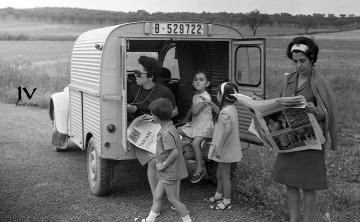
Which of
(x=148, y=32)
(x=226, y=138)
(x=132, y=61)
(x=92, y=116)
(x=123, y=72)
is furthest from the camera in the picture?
(x=132, y=61)

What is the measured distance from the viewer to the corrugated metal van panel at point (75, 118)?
749 cm

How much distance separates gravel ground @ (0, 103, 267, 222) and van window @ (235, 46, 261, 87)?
1.58 m

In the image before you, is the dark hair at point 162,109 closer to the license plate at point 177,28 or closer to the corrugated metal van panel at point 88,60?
the corrugated metal van panel at point 88,60

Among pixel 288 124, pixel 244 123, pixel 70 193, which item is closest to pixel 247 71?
pixel 244 123

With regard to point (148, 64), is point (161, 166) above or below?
below

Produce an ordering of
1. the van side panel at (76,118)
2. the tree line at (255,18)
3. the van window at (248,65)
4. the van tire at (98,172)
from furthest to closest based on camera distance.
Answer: the tree line at (255,18)
the van side panel at (76,118)
the van window at (248,65)
the van tire at (98,172)

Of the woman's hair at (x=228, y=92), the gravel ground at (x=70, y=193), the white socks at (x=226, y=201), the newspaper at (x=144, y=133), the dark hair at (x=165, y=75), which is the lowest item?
the gravel ground at (x=70, y=193)

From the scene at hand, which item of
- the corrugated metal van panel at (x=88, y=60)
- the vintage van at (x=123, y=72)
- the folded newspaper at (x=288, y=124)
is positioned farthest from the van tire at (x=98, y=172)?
the folded newspaper at (x=288, y=124)

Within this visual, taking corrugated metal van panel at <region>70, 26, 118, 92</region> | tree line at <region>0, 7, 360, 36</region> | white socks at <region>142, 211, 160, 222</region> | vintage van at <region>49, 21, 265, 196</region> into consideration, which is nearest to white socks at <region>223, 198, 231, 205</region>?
white socks at <region>142, 211, 160, 222</region>

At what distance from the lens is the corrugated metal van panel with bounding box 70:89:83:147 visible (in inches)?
295

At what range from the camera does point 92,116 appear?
658 cm

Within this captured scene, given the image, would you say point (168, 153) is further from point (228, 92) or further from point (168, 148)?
point (228, 92)

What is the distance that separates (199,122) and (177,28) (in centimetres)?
123

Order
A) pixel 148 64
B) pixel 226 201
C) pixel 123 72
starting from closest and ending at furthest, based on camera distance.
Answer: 1. pixel 123 72
2. pixel 226 201
3. pixel 148 64
